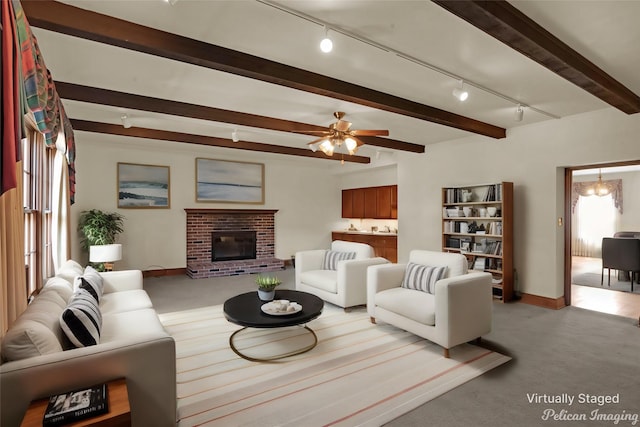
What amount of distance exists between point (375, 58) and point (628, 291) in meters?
5.70

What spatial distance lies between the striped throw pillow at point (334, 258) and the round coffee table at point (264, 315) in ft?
4.42

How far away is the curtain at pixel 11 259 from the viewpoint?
76.6 inches

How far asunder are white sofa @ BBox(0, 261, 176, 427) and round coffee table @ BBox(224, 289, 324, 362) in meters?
0.92

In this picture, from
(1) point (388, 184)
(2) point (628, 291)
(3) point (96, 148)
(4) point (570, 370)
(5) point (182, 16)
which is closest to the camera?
(5) point (182, 16)

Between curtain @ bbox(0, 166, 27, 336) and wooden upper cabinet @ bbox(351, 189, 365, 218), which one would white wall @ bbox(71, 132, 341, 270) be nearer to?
wooden upper cabinet @ bbox(351, 189, 365, 218)

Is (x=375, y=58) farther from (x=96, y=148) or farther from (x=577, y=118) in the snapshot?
(x=96, y=148)

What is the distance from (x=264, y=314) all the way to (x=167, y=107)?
262 centimetres

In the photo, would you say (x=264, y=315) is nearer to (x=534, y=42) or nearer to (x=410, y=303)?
(x=410, y=303)

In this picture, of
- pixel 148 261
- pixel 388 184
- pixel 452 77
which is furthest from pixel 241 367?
pixel 388 184

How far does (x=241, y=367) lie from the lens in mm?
2781

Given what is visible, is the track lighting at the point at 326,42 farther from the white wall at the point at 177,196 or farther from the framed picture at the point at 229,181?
the framed picture at the point at 229,181

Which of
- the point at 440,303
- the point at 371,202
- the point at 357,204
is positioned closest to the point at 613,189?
the point at 371,202

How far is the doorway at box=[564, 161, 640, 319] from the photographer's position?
14.9 ft

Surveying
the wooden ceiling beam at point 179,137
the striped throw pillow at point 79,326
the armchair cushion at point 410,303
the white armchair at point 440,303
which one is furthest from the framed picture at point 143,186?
the armchair cushion at point 410,303
